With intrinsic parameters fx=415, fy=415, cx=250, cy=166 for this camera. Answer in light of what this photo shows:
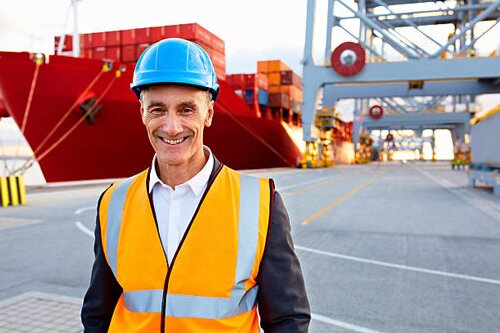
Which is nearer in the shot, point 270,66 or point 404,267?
point 404,267

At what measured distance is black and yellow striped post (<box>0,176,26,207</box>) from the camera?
11328 mm

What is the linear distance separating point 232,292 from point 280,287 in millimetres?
188

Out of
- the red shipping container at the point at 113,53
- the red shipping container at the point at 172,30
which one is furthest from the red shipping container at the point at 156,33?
the red shipping container at the point at 113,53

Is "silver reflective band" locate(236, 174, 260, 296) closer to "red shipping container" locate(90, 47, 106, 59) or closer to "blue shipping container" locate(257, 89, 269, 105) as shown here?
"red shipping container" locate(90, 47, 106, 59)

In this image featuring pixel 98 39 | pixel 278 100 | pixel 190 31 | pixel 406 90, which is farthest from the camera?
pixel 278 100

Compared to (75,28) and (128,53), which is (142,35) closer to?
(128,53)

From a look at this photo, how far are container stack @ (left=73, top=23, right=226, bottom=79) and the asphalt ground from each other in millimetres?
13351

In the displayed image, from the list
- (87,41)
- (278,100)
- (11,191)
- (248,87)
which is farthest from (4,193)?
(278,100)

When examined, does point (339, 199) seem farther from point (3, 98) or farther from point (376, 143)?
point (376, 143)

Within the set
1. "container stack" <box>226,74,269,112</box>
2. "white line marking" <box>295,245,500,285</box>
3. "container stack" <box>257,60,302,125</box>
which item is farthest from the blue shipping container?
"white line marking" <box>295,245,500,285</box>

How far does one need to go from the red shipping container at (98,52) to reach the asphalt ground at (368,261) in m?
14.5

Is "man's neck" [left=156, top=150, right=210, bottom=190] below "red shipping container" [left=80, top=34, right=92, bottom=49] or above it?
below

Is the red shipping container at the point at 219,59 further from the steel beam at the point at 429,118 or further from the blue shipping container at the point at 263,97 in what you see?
the steel beam at the point at 429,118

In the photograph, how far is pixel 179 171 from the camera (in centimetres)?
167
